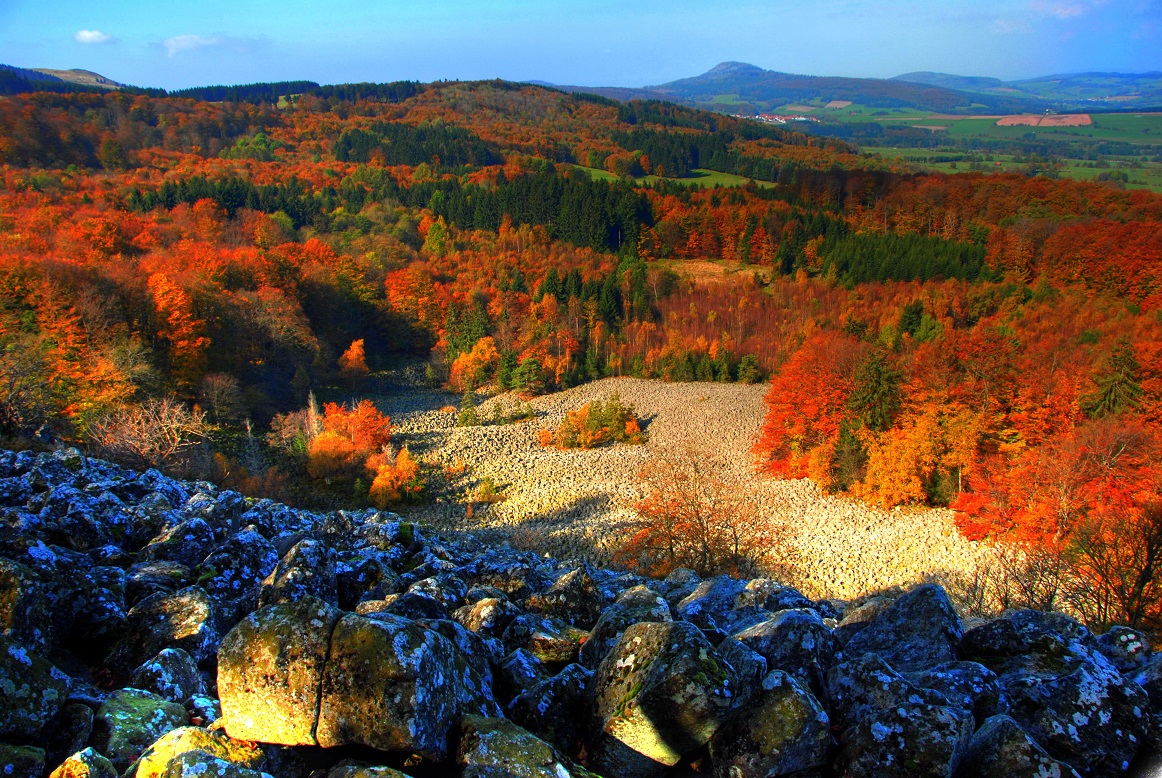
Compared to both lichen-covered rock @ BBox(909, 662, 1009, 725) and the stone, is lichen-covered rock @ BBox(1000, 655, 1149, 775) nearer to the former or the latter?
lichen-covered rock @ BBox(909, 662, 1009, 725)

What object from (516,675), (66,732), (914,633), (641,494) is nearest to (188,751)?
(66,732)

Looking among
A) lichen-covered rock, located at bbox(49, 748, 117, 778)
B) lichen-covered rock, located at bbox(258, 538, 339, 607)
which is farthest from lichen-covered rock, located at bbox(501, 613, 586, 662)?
lichen-covered rock, located at bbox(49, 748, 117, 778)

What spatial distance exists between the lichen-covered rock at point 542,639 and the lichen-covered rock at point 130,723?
310 centimetres

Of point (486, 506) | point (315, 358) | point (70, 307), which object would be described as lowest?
point (486, 506)

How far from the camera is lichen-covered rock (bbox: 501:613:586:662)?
669 cm

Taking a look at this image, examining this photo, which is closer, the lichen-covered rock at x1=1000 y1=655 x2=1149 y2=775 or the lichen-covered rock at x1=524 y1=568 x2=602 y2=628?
the lichen-covered rock at x1=1000 y1=655 x2=1149 y2=775

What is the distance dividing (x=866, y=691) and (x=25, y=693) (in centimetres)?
623

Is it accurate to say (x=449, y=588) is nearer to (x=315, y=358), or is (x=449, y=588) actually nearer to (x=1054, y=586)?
(x=1054, y=586)

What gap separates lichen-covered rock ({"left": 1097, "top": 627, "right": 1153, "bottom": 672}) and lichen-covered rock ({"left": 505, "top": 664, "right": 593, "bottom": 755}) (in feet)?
19.2

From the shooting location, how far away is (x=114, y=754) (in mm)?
4273

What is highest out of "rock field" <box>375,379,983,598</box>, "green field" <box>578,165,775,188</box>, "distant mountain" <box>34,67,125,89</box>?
"distant mountain" <box>34,67,125,89</box>

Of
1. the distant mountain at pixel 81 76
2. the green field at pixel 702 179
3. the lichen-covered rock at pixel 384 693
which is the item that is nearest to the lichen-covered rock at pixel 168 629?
the lichen-covered rock at pixel 384 693

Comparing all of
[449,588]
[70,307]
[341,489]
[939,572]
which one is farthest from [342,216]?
[449,588]

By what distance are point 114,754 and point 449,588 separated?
4.31 m
